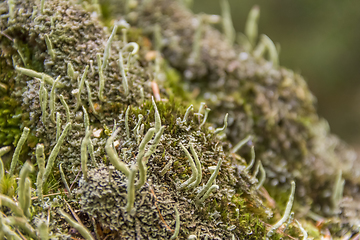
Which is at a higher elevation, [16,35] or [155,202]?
[16,35]

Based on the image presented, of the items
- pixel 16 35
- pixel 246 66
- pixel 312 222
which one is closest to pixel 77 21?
pixel 16 35

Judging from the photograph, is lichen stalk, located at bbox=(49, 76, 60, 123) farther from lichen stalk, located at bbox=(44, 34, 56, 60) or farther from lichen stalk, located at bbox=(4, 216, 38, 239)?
lichen stalk, located at bbox=(4, 216, 38, 239)

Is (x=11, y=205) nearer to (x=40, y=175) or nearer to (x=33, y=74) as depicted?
(x=40, y=175)

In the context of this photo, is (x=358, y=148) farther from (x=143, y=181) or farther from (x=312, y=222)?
(x=143, y=181)

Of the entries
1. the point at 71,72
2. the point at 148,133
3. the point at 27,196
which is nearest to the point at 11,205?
the point at 27,196

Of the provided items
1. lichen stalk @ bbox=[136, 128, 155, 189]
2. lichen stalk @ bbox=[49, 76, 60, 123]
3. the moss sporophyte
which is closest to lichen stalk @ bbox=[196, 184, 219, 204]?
the moss sporophyte

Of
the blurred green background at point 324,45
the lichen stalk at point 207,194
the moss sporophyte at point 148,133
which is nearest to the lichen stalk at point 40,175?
the moss sporophyte at point 148,133

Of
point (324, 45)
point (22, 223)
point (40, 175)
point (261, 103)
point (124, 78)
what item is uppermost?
point (324, 45)

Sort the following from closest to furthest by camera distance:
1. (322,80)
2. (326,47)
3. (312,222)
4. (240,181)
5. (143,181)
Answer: (143,181), (240,181), (312,222), (326,47), (322,80)
